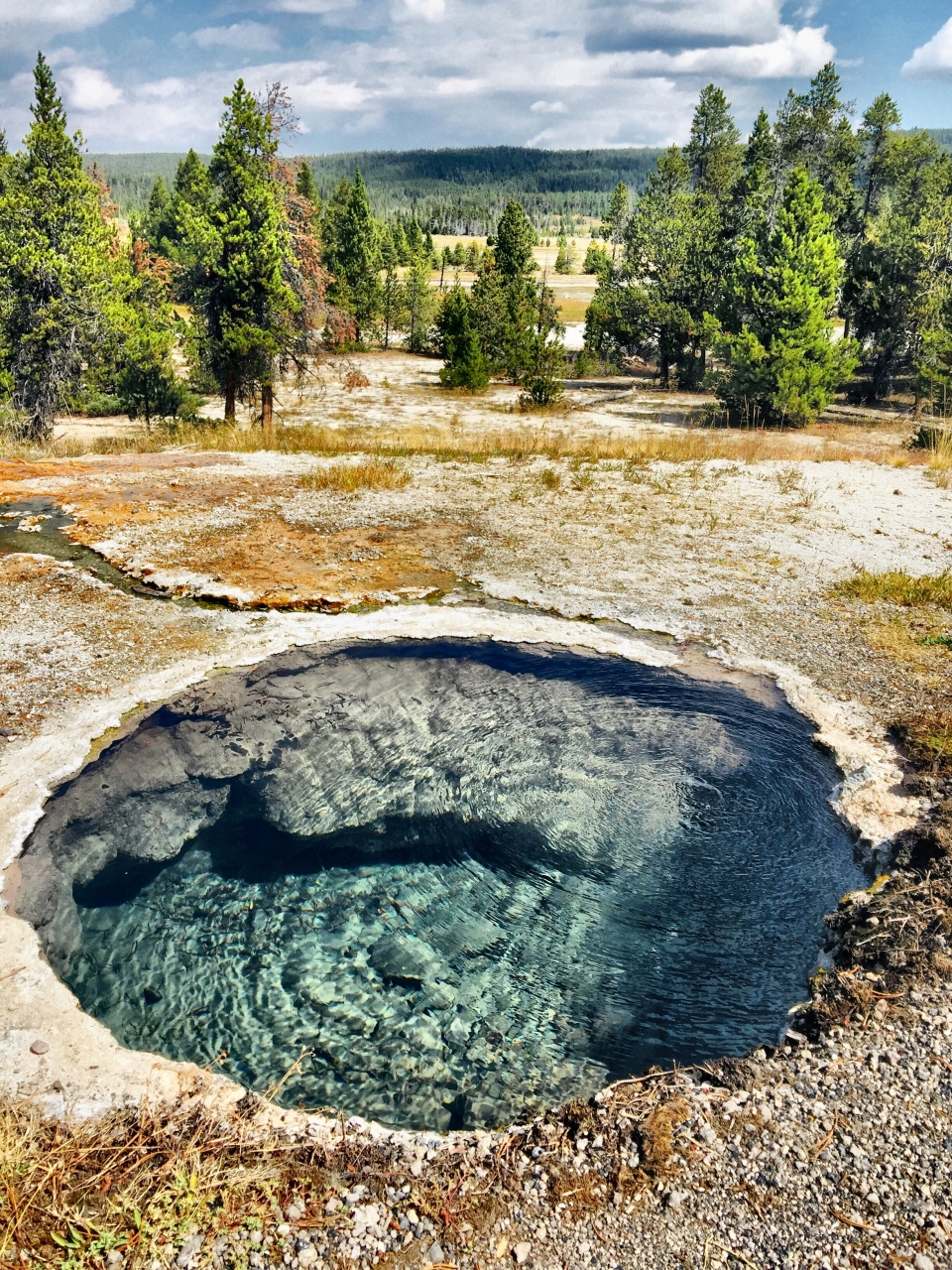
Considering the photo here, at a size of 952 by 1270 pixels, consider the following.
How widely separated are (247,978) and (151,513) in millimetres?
10089

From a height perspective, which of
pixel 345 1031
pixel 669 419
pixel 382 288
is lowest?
pixel 345 1031

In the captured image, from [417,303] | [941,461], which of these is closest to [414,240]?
[417,303]

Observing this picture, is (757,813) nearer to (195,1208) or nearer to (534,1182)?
(534,1182)

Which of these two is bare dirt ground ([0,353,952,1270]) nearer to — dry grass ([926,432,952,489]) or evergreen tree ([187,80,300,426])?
dry grass ([926,432,952,489])

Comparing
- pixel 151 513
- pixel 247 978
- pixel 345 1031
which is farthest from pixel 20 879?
pixel 151 513

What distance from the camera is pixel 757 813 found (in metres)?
6.49

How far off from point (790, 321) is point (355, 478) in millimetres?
15880

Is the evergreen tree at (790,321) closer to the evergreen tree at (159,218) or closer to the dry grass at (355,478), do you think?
the dry grass at (355,478)

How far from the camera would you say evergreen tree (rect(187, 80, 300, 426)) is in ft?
61.6

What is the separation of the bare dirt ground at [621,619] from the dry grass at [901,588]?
24cm

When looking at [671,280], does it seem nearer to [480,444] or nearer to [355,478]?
[480,444]

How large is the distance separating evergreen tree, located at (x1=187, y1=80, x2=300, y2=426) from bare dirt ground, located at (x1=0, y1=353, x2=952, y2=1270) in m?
3.32

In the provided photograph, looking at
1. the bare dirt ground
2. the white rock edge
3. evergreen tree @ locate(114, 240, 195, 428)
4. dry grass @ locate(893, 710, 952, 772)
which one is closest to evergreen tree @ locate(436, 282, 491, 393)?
the bare dirt ground

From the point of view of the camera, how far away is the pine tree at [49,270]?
1827cm
